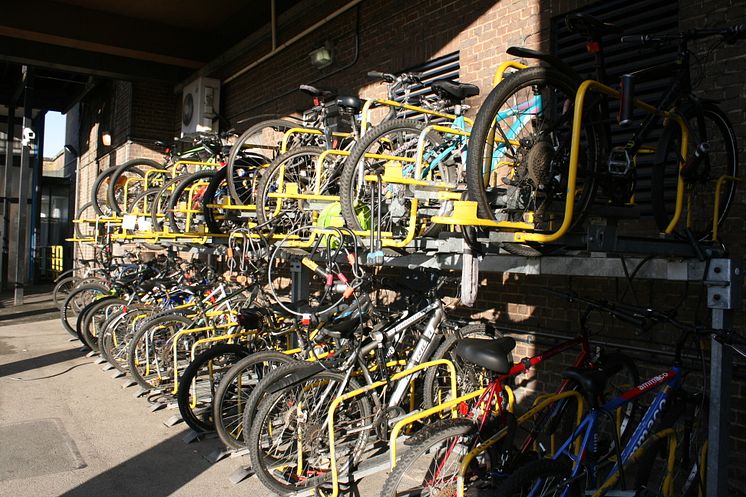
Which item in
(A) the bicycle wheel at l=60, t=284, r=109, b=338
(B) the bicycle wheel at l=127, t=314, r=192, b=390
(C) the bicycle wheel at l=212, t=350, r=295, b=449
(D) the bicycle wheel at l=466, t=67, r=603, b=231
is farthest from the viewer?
(A) the bicycle wheel at l=60, t=284, r=109, b=338

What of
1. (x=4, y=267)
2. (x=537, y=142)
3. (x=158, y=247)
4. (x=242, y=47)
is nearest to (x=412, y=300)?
(x=537, y=142)

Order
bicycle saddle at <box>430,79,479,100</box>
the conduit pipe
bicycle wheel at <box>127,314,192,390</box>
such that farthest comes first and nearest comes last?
the conduit pipe, bicycle wheel at <box>127,314,192,390</box>, bicycle saddle at <box>430,79,479,100</box>

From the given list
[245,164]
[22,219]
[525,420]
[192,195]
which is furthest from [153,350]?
[22,219]

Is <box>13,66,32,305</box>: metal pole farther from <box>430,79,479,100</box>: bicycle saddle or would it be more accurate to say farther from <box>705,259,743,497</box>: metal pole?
<box>705,259,743,497</box>: metal pole

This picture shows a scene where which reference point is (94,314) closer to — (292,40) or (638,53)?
(292,40)

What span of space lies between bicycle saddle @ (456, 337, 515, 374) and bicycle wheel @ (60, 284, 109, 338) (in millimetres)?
6889

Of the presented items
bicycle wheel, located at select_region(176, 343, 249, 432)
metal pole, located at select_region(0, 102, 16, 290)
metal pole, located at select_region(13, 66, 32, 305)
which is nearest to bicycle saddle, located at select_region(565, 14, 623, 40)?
bicycle wheel, located at select_region(176, 343, 249, 432)

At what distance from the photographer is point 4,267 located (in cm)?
1562

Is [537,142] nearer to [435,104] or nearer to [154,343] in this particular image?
[435,104]

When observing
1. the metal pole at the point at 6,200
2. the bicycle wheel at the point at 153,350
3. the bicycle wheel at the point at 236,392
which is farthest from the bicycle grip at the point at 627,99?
the metal pole at the point at 6,200

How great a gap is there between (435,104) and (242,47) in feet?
20.6

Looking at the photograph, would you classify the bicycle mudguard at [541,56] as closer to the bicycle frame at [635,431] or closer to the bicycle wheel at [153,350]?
the bicycle frame at [635,431]

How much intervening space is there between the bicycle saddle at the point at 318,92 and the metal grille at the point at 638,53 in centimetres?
236

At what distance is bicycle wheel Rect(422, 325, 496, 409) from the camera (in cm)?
430
